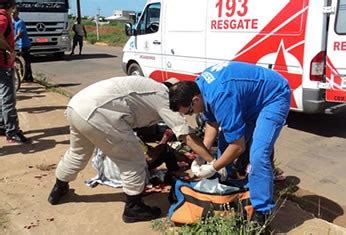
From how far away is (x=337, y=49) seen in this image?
5.94m

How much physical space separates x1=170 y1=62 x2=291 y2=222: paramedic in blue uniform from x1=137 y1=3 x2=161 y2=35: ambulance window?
5.98 metres

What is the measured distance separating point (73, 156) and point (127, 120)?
68 cm

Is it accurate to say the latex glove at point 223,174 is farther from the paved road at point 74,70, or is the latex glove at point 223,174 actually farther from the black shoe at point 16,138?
the paved road at point 74,70

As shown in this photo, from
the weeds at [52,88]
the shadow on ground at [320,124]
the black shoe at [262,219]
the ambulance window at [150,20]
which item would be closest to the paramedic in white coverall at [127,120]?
the black shoe at [262,219]

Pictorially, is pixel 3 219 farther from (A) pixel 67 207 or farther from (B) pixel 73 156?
(B) pixel 73 156

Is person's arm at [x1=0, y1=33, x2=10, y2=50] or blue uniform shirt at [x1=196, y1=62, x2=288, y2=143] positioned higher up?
person's arm at [x1=0, y1=33, x2=10, y2=50]

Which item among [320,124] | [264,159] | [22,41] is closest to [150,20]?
[22,41]

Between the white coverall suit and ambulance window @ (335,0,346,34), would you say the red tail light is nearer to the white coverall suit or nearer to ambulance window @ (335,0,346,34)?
ambulance window @ (335,0,346,34)

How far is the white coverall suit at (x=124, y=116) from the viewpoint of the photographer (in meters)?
3.30

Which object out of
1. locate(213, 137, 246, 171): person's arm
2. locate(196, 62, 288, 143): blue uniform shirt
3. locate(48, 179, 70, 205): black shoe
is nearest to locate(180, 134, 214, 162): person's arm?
locate(213, 137, 246, 171): person's arm

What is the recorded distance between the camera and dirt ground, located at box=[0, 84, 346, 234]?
139 inches

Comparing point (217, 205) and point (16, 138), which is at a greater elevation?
point (217, 205)

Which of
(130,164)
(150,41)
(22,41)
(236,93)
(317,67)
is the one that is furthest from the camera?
(22,41)

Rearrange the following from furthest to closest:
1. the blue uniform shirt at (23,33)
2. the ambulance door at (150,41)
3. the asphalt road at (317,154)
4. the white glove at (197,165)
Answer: the blue uniform shirt at (23,33), the ambulance door at (150,41), the asphalt road at (317,154), the white glove at (197,165)
